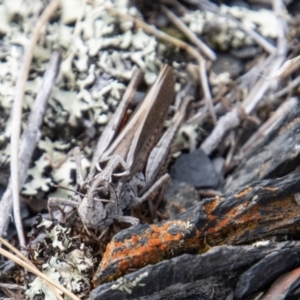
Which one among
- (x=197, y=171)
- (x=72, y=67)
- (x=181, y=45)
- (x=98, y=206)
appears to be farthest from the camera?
(x=181, y=45)

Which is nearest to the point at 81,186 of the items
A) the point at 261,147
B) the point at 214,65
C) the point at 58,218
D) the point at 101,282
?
the point at 58,218

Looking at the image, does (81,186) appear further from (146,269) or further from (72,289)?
(146,269)

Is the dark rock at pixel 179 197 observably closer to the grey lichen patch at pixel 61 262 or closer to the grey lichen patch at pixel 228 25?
the grey lichen patch at pixel 61 262

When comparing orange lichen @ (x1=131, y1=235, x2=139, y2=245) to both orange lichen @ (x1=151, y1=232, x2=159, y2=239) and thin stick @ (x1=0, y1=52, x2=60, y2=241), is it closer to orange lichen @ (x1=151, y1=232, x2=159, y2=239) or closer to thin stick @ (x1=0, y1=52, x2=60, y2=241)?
orange lichen @ (x1=151, y1=232, x2=159, y2=239)

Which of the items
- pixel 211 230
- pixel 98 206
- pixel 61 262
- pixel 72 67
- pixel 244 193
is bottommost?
pixel 61 262

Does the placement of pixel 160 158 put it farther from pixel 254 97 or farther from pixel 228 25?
pixel 228 25

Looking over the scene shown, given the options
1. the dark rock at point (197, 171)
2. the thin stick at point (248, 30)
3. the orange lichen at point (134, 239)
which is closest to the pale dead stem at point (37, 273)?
the orange lichen at point (134, 239)

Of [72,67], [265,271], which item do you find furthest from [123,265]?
[72,67]

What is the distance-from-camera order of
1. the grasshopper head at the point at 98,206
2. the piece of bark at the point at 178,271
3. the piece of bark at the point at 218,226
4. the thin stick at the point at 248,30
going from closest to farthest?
1. the piece of bark at the point at 178,271
2. the piece of bark at the point at 218,226
3. the grasshopper head at the point at 98,206
4. the thin stick at the point at 248,30
